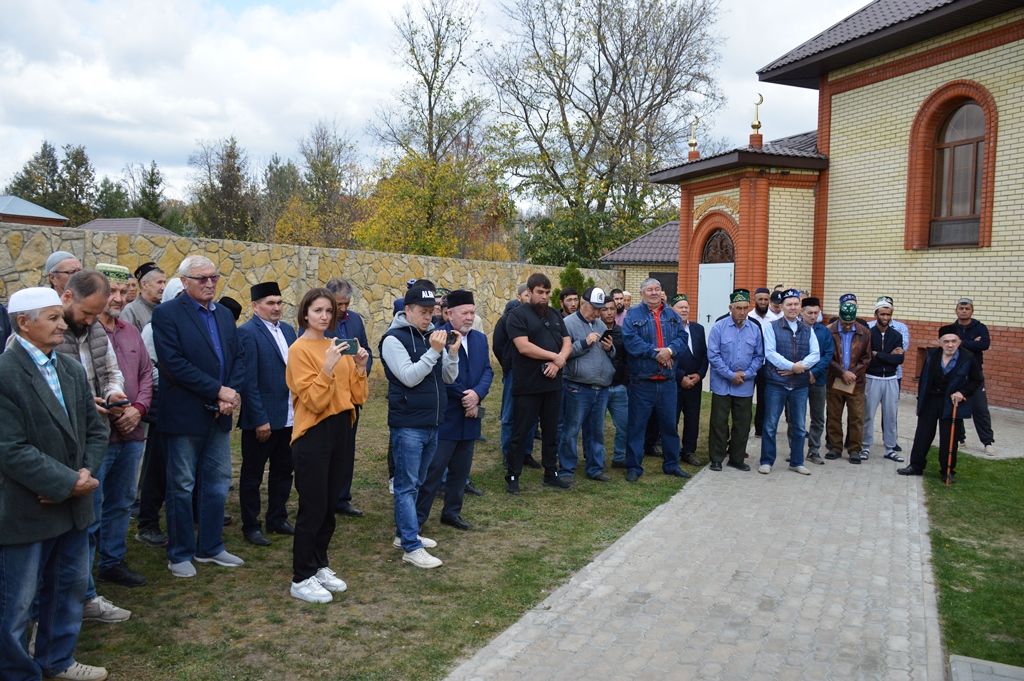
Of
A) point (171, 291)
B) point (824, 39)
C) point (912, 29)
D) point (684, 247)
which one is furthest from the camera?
point (684, 247)

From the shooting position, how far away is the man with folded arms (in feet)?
11.0

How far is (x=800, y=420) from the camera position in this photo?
28.9ft

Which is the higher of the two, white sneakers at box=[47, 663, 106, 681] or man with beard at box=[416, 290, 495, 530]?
man with beard at box=[416, 290, 495, 530]

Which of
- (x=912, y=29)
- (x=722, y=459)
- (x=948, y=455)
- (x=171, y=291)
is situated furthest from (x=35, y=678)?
(x=912, y=29)

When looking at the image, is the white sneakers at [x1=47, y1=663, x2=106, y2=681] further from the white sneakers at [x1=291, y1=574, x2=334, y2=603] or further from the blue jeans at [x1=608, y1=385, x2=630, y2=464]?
the blue jeans at [x1=608, y1=385, x2=630, y2=464]

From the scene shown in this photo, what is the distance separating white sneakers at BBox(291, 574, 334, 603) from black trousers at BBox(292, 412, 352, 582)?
0.04 metres

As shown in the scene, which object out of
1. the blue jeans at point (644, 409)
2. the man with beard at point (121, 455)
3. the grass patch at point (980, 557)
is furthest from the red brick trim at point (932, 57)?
the man with beard at point (121, 455)

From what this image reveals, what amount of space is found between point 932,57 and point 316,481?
14.1 metres

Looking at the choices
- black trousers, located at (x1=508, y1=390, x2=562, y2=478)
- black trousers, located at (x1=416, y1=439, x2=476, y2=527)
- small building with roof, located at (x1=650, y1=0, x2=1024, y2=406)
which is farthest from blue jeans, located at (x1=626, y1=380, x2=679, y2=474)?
small building with roof, located at (x1=650, y1=0, x2=1024, y2=406)

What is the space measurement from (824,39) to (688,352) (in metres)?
10.5

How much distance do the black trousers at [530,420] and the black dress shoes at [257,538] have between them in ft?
8.25

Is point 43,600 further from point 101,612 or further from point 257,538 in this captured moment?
point 257,538

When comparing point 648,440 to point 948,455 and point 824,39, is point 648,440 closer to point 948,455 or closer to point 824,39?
point 948,455

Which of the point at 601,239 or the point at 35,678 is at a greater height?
the point at 601,239
